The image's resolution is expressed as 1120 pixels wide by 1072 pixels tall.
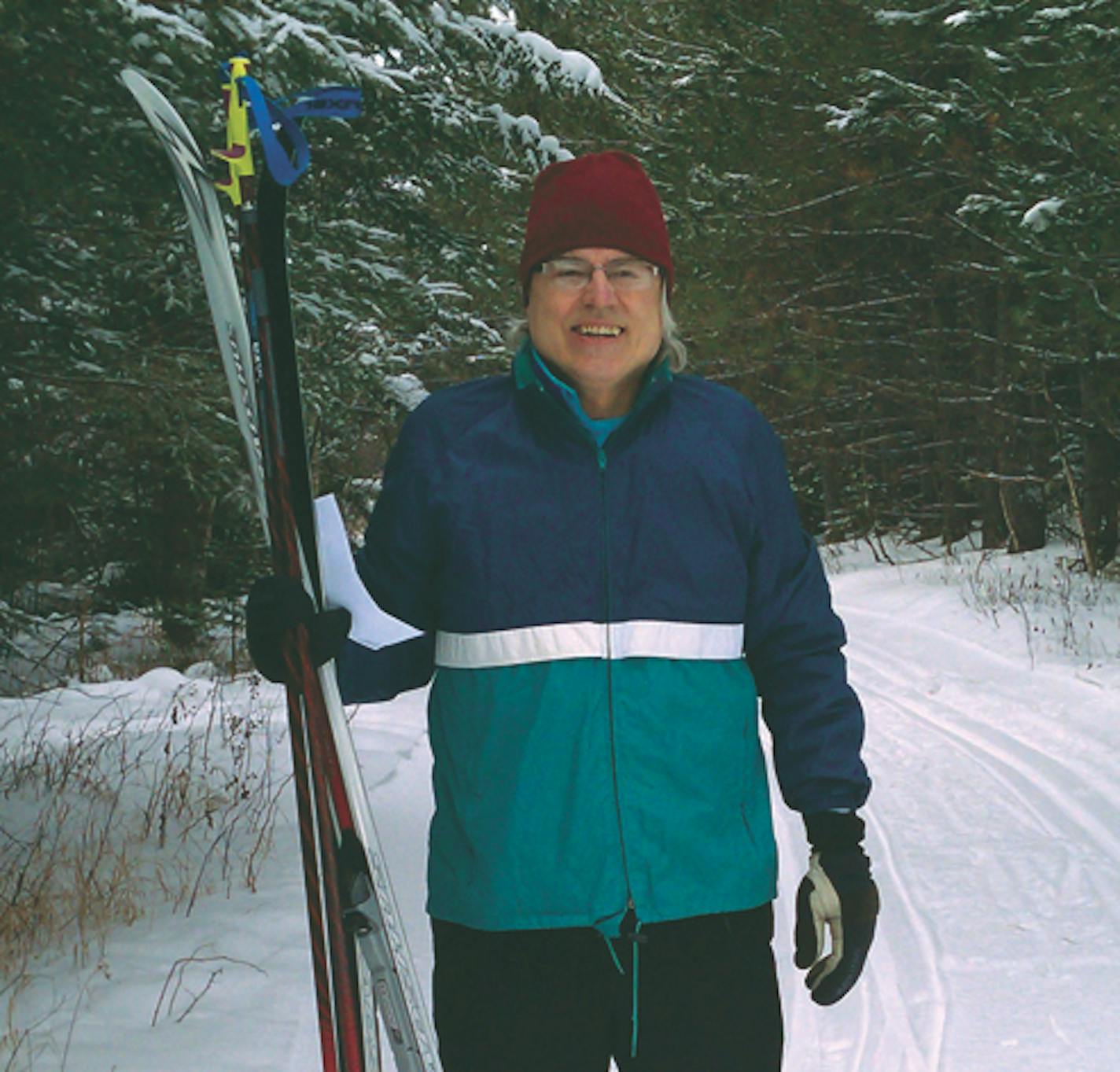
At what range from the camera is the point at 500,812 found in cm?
202

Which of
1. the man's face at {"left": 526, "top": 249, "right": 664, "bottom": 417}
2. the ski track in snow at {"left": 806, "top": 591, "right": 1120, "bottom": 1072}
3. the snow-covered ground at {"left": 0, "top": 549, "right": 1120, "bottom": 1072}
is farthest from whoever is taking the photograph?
the ski track in snow at {"left": 806, "top": 591, "right": 1120, "bottom": 1072}

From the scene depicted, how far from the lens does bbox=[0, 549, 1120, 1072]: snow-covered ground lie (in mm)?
3666

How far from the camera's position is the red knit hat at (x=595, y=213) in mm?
2180

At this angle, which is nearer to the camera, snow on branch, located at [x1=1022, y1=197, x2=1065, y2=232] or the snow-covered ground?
the snow-covered ground

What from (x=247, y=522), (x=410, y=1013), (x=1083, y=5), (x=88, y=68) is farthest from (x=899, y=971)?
(x=1083, y=5)

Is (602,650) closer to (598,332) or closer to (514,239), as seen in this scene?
(598,332)

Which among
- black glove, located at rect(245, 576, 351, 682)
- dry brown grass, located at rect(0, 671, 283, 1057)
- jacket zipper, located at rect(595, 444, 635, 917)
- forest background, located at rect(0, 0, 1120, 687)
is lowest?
dry brown grass, located at rect(0, 671, 283, 1057)

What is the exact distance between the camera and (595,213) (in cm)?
218

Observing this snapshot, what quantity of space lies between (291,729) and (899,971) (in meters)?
3.07

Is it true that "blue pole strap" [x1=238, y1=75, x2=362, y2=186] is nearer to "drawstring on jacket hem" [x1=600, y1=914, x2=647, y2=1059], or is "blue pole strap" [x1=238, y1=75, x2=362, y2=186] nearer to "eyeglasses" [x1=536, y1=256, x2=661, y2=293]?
"eyeglasses" [x1=536, y1=256, x2=661, y2=293]

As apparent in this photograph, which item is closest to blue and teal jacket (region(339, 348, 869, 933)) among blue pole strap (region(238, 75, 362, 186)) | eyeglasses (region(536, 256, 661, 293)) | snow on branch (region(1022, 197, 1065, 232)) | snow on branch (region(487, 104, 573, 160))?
eyeglasses (region(536, 256, 661, 293))

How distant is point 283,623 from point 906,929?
3508 mm

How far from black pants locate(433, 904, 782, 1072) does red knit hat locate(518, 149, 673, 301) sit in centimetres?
109

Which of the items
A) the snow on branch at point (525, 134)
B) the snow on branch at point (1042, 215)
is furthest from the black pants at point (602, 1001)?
the snow on branch at point (1042, 215)
